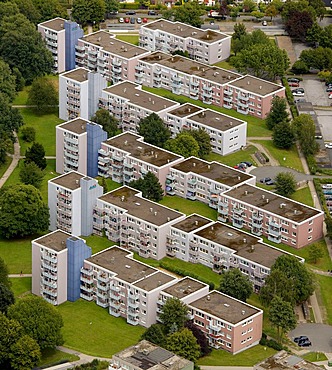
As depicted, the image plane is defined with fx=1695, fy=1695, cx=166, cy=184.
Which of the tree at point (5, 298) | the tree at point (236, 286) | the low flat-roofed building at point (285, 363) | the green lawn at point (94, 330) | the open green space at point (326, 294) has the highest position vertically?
the low flat-roofed building at point (285, 363)

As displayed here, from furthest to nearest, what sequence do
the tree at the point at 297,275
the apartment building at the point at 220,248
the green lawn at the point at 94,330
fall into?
the apartment building at the point at 220,248, the tree at the point at 297,275, the green lawn at the point at 94,330

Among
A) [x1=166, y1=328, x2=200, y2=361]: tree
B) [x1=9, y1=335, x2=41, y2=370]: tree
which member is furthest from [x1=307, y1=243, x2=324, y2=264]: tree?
[x1=9, y1=335, x2=41, y2=370]: tree

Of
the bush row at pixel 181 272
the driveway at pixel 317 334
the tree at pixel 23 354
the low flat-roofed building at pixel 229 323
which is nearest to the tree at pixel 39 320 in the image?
the tree at pixel 23 354

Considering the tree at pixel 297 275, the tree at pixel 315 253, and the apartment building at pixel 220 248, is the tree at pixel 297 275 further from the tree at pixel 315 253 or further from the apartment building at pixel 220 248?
the tree at pixel 315 253

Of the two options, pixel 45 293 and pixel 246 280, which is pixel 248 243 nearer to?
pixel 246 280

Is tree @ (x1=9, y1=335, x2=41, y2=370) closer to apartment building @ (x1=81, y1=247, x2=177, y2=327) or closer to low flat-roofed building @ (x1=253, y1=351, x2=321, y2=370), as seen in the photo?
apartment building @ (x1=81, y1=247, x2=177, y2=327)

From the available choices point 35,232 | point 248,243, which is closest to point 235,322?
point 248,243
